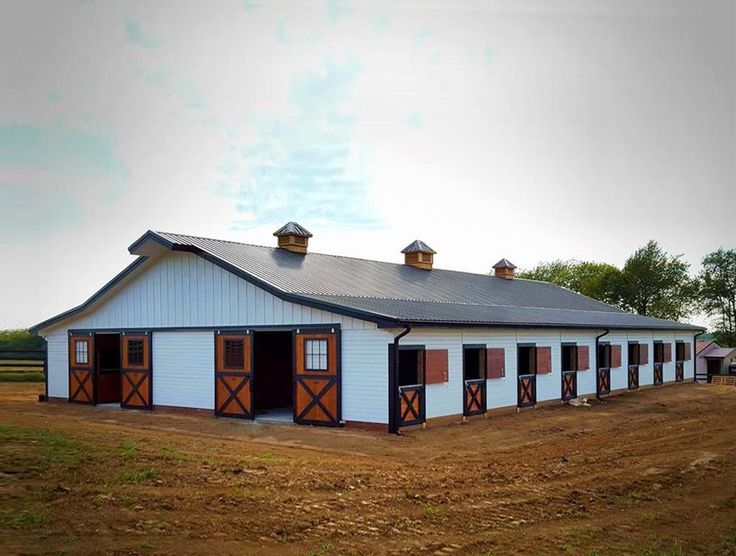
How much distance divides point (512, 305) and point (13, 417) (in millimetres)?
17225

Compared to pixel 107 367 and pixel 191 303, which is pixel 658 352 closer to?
pixel 191 303

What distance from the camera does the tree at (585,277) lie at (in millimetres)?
62875

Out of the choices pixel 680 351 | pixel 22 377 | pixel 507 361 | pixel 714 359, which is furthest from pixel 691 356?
pixel 22 377

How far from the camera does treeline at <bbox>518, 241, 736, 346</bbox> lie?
61688mm

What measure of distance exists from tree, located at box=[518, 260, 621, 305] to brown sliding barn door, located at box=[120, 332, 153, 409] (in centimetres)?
4838

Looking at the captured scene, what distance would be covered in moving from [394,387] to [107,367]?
42.2 feet

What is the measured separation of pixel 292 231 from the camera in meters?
25.4

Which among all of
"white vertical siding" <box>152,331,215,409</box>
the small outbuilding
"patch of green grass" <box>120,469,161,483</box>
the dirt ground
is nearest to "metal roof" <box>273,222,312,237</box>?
"white vertical siding" <box>152,331,215,409</box>

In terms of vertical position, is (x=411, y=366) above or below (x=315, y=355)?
below

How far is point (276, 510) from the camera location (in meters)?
8.64

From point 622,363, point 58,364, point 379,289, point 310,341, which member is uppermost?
point 379,289

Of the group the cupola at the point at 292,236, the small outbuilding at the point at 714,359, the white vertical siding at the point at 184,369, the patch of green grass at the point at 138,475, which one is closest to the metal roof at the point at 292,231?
the cupola at the point at 292,236

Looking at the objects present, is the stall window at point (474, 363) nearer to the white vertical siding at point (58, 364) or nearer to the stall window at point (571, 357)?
the stall window at point (571, 357)

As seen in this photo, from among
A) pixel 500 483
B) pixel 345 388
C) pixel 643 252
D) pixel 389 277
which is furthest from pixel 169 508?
pixel 643 252
